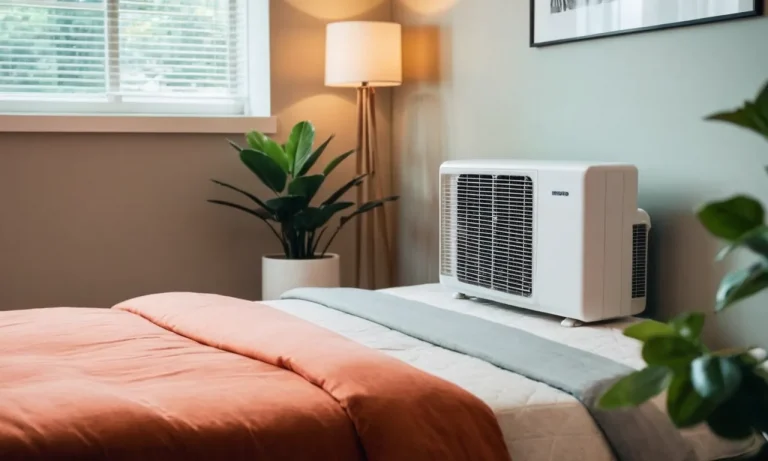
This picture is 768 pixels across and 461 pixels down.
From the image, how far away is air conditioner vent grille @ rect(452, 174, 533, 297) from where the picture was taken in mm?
2709

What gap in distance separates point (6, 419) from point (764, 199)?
1738 millimetres

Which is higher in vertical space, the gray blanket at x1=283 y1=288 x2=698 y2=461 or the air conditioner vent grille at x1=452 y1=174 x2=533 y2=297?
the air conditioner vent grille at x1=452 y1=174 x2=533 y2=297

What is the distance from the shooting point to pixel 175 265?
378cm

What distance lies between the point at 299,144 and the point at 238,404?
2.03 meters

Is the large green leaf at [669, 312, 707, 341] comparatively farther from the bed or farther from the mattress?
the bed

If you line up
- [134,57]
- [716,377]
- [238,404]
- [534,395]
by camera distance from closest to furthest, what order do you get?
1. [716,377]
2. [238,404]
3. [534,395]
4. [134,57]

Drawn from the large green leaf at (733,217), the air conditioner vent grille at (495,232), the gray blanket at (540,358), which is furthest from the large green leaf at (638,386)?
the air conditioner vent grille at (495,232)

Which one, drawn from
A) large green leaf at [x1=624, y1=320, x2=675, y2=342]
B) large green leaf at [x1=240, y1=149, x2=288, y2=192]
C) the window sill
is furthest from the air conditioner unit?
large green leaf at [x1=624, y1=320, x2=675, y2=342]

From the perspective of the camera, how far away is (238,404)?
1.65m

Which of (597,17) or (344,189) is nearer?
(597,17)

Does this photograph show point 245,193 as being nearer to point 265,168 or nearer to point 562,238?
point 265,168

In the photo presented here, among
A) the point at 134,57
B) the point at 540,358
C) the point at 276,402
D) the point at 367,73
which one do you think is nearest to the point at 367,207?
the point at 367,73

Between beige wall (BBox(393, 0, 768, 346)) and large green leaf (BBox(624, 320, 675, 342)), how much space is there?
68.3 inches

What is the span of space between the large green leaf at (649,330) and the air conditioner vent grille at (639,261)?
1882 mm
